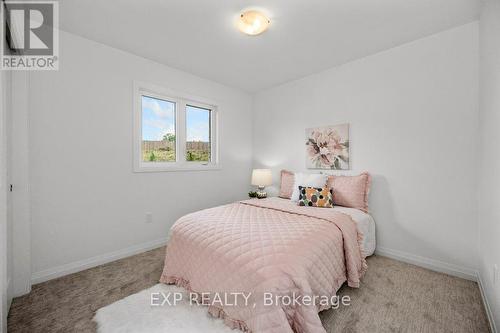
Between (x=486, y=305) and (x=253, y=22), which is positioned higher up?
(x=253, y=22)

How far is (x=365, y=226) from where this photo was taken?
8.17 feet

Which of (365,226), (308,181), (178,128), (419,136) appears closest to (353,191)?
(365,226)

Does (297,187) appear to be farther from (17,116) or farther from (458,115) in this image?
(17,116)

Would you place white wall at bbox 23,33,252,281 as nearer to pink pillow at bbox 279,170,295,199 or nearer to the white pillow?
pink pillow at bbox 279,170,295,199

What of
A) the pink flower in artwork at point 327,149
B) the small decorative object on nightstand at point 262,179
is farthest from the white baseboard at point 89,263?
the pink flower in artwork at point 327,149

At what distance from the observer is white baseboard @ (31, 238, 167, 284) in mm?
2115

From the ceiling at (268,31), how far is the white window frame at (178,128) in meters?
0.41

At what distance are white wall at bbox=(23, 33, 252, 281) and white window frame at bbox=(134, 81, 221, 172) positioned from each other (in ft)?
0.27

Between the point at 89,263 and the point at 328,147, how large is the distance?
3.24 metres

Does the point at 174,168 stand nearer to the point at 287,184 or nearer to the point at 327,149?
the point at 287,184

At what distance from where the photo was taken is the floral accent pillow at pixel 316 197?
8.82 feet

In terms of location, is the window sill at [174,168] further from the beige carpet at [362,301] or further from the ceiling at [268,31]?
the ceiling at [268,31]

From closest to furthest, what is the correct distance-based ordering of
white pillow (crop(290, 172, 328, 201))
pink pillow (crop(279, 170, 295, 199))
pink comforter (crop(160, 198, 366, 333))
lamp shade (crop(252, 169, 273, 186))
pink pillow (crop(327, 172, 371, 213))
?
pink comforter (crop(160, 198, 366, 333)) < pink pillow (crop(327, 172, 371, 213)) < white pillow (crop(290, 172, 328, 201)) < pink pillow (crop(279, 170, 295, 199)) < lamp shade (crop(252, 169, 273, 186))

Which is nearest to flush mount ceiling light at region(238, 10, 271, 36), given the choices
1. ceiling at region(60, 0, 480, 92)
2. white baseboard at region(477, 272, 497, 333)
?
ceiling at region(60, 0, 480, 92)
